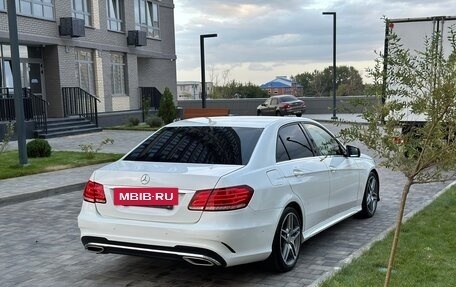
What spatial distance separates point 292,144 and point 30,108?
16269mm

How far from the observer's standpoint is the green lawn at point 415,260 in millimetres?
4289

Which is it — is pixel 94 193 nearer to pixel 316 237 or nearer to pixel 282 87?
pixel 316 237

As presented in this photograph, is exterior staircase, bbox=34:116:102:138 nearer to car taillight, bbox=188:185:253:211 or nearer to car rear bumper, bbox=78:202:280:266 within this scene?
car rear bumper, bbox=78:202:280:266

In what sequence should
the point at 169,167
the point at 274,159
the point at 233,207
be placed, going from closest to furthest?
the point at 233,207
the point at 169,167
the point at 274,159

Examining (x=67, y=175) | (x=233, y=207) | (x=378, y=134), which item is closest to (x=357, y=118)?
(x=378, y=134)

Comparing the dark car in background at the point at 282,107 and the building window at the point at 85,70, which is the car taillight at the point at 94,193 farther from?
the dark car in background at the point at 282,107

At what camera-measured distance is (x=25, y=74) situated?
73.2ft

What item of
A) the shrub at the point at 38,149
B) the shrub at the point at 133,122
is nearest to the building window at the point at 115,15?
the shrub at the point at 133,122

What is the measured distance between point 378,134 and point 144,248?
2.20 meters

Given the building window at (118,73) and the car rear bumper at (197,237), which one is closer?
the car rear bumper at (197,237)

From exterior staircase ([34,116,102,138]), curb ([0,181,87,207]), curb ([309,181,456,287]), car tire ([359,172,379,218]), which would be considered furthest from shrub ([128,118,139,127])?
curb ([309,181,456,287])

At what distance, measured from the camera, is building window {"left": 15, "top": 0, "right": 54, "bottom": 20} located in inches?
820

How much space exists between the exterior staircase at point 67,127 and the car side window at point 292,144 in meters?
15.3

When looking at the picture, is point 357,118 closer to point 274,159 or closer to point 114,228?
point 274,159
